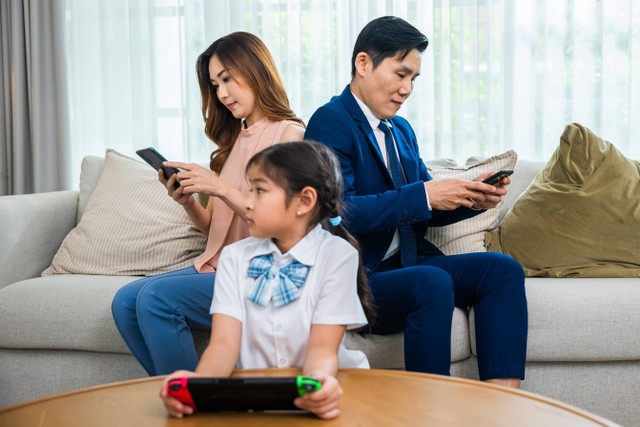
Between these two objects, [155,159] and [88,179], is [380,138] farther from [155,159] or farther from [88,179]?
[88,179]

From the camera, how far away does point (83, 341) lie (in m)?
2.23

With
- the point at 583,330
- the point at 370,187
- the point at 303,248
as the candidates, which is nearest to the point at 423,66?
the point at 370,187

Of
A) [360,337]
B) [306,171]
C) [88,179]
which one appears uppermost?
[306,171]

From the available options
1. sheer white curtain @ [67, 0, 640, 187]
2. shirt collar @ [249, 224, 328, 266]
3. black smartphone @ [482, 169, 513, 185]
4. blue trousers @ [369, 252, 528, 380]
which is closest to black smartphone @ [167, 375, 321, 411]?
shirt collar @ [249, 224, 328, 266]

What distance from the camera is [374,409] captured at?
3.63ft

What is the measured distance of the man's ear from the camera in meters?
2.15

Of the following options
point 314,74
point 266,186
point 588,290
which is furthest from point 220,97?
point 314,74

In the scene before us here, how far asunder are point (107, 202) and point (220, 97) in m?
0.71

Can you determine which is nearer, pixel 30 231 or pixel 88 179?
pixel 30 231

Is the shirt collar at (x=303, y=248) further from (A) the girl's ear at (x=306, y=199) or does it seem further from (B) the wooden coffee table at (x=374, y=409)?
(B) the wooden coffee table at (x=374, y=409)

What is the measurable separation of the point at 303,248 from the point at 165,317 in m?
0.52

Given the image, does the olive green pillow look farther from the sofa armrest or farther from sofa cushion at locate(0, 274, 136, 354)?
the sofa armrest

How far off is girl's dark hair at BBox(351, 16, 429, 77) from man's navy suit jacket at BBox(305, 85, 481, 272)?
139 mm

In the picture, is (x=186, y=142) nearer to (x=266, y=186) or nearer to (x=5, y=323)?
(x=5, y=323)
